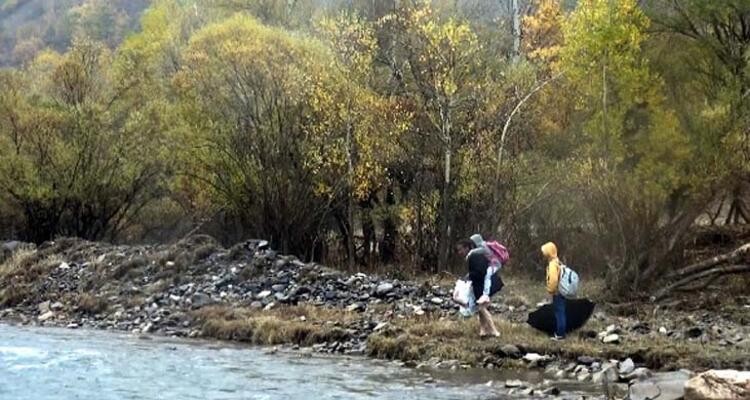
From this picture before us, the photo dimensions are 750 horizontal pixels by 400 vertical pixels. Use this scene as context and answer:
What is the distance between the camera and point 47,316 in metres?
24.5

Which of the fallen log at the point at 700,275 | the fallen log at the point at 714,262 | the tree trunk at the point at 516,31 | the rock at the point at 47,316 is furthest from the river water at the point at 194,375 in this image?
the tree trunk at the point at 516,31

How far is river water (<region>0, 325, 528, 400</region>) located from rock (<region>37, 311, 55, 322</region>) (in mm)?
4709

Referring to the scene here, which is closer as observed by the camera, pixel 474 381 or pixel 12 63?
pixel 474 381

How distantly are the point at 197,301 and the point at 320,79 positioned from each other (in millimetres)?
9525

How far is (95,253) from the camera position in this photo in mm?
29906

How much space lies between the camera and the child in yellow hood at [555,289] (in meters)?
16.5

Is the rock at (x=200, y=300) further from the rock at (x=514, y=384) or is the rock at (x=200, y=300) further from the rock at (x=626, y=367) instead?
the rock at (x=626, y=367)

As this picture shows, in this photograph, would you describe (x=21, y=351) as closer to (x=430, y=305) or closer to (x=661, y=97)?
(x=430, y=305)

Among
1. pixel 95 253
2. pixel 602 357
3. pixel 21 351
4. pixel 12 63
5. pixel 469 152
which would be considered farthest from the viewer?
pixel 12 63

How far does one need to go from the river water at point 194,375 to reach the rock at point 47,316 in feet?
15.4

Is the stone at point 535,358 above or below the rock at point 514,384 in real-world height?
below

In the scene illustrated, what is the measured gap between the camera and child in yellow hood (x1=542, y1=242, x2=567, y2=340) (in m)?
16.5

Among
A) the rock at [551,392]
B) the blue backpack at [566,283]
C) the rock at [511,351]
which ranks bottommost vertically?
the rock at [511,351]

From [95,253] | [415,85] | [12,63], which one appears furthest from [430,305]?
[12,63]
